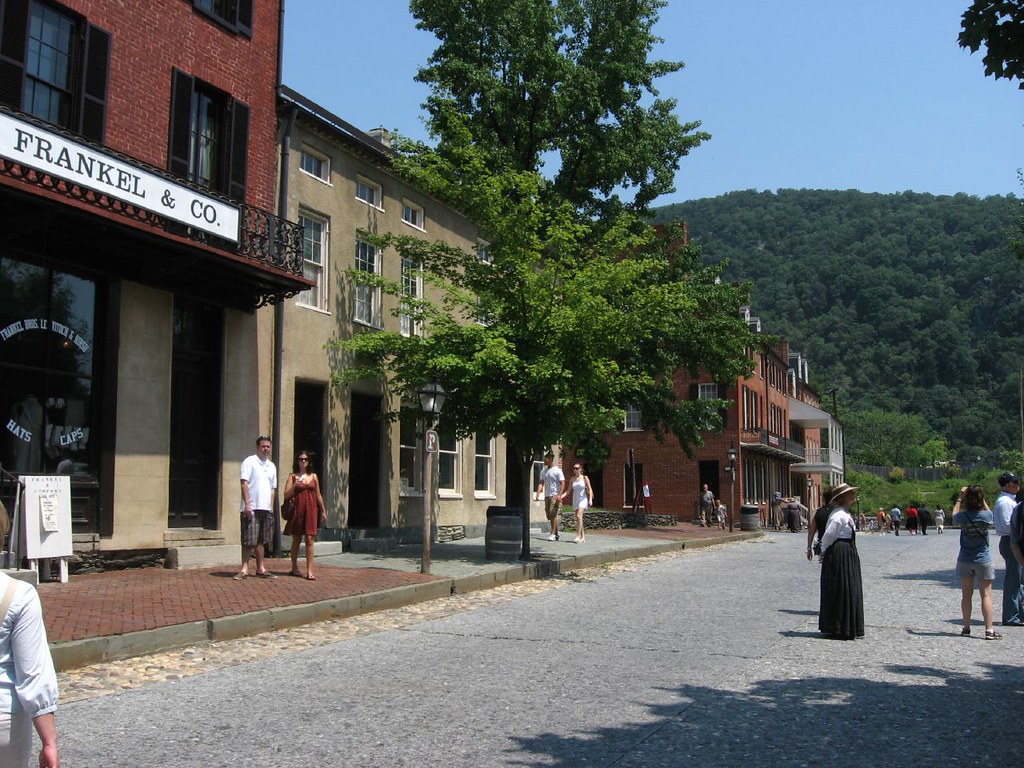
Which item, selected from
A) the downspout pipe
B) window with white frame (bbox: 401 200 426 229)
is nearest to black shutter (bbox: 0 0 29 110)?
the downspout pipe

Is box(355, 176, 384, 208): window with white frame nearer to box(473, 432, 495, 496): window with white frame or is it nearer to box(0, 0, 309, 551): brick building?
box(0, 0, 309, 551): brick building

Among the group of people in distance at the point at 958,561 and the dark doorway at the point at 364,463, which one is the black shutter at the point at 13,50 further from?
the group of people in distance at the point at 958,561

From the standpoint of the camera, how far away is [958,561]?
10219 mm

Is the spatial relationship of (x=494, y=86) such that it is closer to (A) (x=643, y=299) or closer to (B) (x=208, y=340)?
(A) (x=643, y=299)

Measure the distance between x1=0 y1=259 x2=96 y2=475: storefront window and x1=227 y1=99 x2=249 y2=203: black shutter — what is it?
322 centimetres

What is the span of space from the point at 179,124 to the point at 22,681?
13.0 m

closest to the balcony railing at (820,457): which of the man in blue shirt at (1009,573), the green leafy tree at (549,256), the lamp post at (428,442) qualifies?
the green leafy tree at (549,256)

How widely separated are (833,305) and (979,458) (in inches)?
1017

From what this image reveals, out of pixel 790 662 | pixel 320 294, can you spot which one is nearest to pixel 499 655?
pixel 790 662

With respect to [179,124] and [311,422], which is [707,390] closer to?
[311,422]

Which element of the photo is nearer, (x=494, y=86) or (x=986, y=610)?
(x=986, y=610)

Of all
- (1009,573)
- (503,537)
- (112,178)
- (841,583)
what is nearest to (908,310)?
(503,537)

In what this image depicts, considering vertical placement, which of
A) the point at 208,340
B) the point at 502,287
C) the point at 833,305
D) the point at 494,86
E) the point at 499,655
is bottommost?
the point at 499,655

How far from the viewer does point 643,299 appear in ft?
53.1
